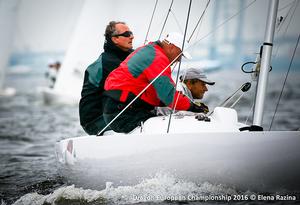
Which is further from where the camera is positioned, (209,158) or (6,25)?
(6,25)

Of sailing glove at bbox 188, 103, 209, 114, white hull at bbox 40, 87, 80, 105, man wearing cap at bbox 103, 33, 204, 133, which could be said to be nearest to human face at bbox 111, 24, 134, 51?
man wearing cap at bbox 103, 33, 204, 133

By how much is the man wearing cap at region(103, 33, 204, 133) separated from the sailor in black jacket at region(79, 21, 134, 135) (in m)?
0.26

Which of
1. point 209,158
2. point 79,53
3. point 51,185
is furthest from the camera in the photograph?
point 79,53

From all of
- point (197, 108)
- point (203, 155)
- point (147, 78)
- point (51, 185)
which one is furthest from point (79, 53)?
point (203, 155)

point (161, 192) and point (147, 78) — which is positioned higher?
point (147, 78)

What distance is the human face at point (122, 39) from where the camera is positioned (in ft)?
12.8

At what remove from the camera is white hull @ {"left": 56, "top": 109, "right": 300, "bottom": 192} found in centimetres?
306

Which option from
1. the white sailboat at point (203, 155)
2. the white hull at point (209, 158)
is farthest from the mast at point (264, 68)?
the white hull at point (209, 158)

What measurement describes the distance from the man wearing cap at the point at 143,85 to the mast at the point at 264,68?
19.5 inches

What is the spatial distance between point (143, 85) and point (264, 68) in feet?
2.77

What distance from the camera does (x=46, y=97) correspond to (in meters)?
15.1

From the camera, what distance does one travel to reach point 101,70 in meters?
3.93

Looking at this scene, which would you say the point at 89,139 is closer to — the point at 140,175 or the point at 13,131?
the point at 140,175

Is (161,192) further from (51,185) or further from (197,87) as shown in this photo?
(51,185)
